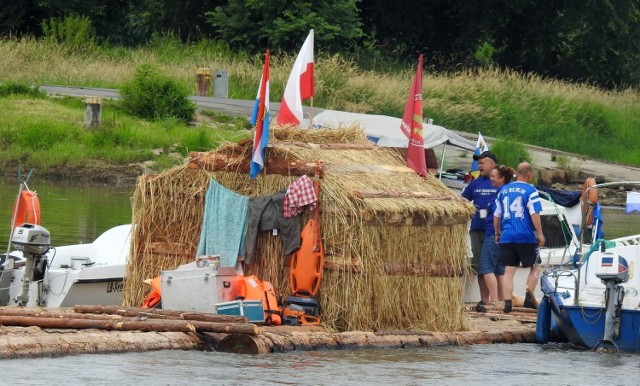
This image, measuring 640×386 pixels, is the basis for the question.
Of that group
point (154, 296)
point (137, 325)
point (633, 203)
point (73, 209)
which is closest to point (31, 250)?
point (154, 296)

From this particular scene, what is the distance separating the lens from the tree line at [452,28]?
51.7 metres

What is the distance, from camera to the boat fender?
15195 mm

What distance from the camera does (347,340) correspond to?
45.1ft

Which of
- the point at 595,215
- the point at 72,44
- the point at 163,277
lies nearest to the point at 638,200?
the point at 595,215

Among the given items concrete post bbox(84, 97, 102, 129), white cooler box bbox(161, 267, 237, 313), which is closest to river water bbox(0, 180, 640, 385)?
white cooler box bbox(161, 267, 237, 313)

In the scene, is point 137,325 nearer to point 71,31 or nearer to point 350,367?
point 350,367

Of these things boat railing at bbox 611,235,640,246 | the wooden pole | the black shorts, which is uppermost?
boat railing at bbox 611,235,640,246

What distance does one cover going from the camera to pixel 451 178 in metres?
26.8

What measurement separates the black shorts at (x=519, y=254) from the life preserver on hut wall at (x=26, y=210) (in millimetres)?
5146

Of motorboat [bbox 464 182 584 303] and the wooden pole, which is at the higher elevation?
motorboat [bbox 464 182 584 303]

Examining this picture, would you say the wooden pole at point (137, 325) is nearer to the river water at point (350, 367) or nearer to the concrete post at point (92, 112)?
the river water at point (350, 367)

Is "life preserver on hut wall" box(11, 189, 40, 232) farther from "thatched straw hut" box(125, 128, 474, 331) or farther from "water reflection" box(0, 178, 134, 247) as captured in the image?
"water reflection" box(0, 178, 134, 247)

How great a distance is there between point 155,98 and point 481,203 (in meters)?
19.9

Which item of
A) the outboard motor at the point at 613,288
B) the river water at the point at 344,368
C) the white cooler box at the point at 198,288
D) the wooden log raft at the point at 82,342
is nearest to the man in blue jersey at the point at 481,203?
the river water at the point at 344,368
